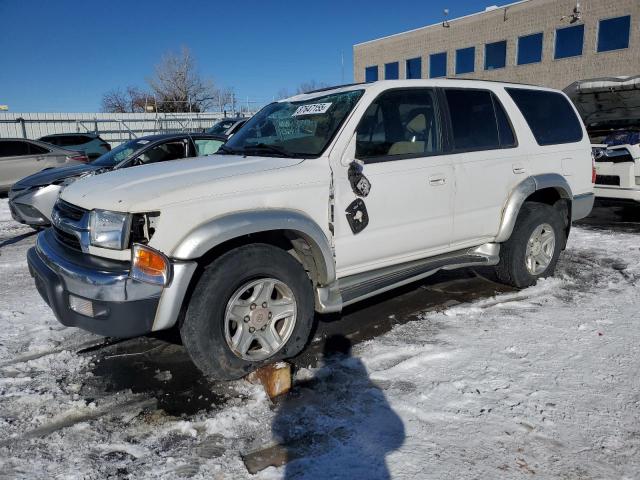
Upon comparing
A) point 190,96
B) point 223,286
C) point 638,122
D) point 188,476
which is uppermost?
point 190,96

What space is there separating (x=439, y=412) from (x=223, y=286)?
4.74 ft

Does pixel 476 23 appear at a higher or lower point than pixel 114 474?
higher

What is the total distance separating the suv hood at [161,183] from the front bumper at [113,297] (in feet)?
1.18

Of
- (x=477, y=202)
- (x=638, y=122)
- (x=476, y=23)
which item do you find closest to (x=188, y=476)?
(x=477, y=202)

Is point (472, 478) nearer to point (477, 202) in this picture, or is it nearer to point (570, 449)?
point (570, 449)

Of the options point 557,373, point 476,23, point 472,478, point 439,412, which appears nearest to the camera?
point 472,478

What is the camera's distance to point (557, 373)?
10.5 feet

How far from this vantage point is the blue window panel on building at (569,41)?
2333cm

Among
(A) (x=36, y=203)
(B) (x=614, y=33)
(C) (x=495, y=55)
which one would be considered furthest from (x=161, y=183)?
(C) (x=495, y=55)

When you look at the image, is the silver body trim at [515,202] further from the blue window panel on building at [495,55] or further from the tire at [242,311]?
the blue window panel on building at [495,55]

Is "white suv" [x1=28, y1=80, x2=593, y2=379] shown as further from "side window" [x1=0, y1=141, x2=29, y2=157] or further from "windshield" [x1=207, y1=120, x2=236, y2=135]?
"windshield" [x1=207, y1=120, x2=236, y2=135]

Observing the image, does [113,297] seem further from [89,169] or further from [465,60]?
[465,60]

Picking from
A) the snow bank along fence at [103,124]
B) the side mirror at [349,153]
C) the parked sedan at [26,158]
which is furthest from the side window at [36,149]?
the snow bank along fence at [103,124]

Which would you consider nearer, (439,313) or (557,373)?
(557,373)
